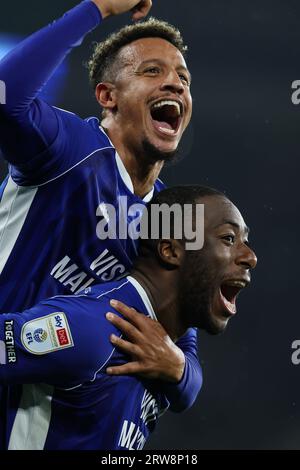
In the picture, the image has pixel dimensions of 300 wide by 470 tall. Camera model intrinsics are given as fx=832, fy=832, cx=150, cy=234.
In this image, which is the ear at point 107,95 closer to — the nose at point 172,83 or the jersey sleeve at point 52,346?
the nose at point 172,83

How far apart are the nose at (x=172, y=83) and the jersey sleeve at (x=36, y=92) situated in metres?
0.25

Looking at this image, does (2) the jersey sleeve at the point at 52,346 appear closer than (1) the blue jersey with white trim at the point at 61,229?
Yes

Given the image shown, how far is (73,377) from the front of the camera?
1161mm

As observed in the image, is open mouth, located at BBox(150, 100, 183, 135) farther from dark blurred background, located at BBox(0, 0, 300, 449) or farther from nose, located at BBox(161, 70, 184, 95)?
dark blurred background, located at BBox(0, 0, 300, 449)

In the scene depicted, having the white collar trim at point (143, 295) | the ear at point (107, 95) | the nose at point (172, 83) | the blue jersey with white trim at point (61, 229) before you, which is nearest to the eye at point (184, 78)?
the nose at point (172, 83)

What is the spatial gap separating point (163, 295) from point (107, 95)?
19.8 inches

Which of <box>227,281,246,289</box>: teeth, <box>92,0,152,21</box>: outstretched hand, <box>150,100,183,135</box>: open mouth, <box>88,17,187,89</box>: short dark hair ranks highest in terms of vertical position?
<box>88,17,187,89</box>: short dark hair

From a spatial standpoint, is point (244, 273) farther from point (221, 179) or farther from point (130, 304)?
point (221, 179)

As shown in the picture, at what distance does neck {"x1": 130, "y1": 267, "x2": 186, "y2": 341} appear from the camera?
1.31 m

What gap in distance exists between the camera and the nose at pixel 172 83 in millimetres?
1547

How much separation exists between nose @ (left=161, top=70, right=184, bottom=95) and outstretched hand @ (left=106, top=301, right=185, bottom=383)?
18.8 inches

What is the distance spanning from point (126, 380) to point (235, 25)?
1.40m

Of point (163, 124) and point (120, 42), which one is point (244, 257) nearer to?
point (163, 124)

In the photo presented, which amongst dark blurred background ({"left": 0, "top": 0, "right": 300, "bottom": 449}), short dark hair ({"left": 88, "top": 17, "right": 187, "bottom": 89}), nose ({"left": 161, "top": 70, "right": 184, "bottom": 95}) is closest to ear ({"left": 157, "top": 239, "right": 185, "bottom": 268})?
nose ({"left": 161, "top": 70, "right": 184, "bottom": 95})
